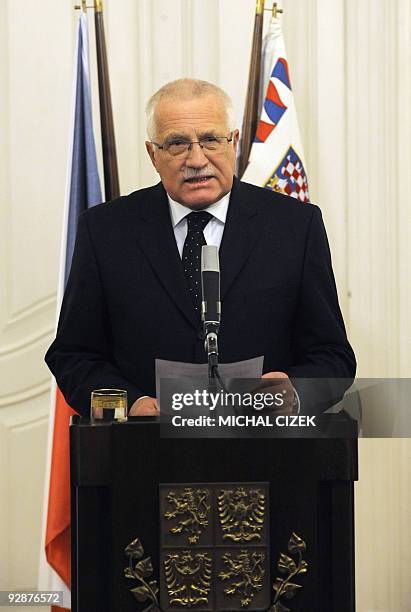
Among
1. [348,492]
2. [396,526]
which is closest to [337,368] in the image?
[348,492]

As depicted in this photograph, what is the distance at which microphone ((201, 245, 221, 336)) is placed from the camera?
2002 mm

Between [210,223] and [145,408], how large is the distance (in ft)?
2.41

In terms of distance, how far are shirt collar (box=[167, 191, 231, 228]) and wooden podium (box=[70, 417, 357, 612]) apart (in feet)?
3.11

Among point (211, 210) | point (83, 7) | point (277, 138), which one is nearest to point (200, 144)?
point (211, 210)

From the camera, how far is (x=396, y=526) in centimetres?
438

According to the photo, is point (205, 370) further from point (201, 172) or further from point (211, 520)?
point (201, 172)

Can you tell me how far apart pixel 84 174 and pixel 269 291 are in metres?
1.35

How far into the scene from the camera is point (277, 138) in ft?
12.6

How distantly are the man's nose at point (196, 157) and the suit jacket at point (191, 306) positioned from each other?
0.19 meters

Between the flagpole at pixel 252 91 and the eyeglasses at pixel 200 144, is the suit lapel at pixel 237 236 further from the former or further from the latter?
the flagpole at pixel 252 91

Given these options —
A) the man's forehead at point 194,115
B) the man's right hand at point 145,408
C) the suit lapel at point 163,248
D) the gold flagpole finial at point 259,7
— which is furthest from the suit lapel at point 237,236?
the gold flagpole finial at point 259,7

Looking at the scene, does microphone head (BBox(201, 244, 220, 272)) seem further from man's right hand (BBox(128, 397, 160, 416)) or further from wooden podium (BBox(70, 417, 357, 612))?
man's right hand (BBox(128, 397, 160, 416))

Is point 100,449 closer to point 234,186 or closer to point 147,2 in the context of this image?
point 234,186

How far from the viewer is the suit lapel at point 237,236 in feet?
9.10
